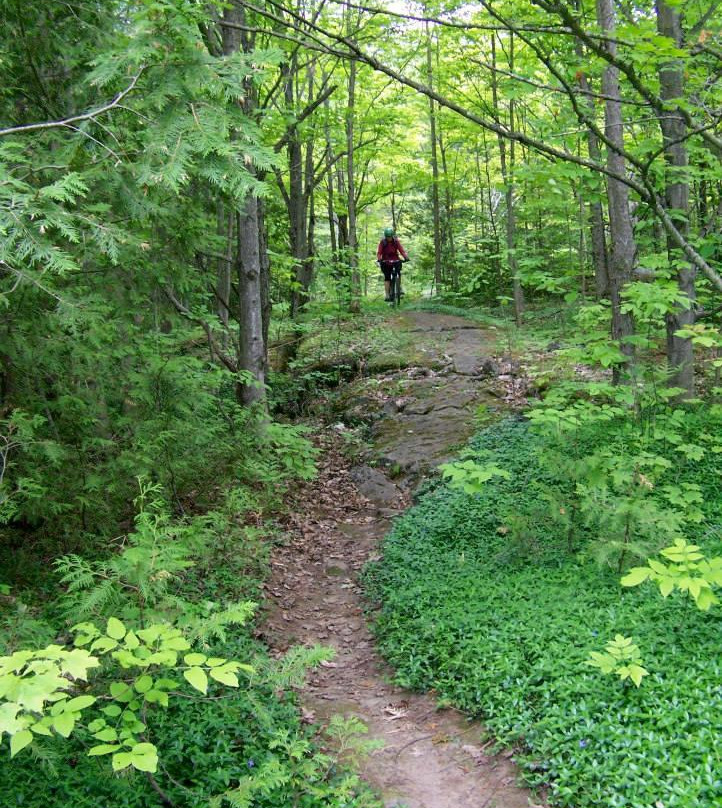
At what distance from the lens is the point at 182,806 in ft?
11.2

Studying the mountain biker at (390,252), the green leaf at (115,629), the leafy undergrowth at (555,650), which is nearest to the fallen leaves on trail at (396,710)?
the leafy undergrowth at (555,650)

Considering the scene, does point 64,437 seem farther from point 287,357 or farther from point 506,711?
point 287,357

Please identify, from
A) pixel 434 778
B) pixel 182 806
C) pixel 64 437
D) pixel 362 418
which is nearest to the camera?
pixel 182 806

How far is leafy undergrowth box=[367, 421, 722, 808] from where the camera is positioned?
11.3 feet

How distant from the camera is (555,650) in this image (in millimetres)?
4461

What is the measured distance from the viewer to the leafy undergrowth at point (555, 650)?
11.3 ft

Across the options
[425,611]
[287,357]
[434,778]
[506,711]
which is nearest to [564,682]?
[506,711]

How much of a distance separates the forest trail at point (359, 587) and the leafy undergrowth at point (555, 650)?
223 mm

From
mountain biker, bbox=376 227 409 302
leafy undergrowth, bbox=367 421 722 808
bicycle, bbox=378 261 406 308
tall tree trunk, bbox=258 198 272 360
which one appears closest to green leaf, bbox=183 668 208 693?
leafy undergrowth, bbox=367 421 722 808

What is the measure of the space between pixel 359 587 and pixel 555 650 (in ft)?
8.64

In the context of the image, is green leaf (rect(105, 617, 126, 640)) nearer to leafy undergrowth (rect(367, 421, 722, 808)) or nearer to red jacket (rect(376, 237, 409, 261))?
leafy undergrowth (rect(367, 421, 722, 808))

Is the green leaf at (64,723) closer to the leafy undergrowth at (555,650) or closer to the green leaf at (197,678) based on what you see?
the green leaf at (197,678)

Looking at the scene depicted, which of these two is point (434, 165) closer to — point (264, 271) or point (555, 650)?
point (264, 271)

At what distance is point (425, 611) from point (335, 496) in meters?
3.65
